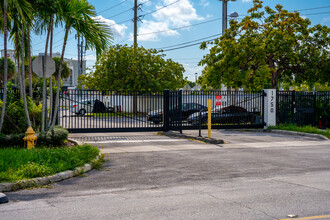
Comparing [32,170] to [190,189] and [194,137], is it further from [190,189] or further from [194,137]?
[194,137]

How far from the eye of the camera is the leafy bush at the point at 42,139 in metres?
10.9

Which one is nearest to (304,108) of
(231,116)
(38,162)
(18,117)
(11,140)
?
(231,116)

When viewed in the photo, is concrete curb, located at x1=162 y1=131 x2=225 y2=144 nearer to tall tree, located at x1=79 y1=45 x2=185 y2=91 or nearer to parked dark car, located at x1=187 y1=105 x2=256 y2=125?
parked dark car, located at x1=187 y1=105 x2=256 y2=125

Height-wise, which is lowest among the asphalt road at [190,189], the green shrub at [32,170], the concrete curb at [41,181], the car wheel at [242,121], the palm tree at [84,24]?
the asphalt road at [190,189]

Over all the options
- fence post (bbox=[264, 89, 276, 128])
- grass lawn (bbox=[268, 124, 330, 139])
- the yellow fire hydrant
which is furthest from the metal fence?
the yellow fire hydrant

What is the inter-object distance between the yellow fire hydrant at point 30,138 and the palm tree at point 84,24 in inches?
57.1

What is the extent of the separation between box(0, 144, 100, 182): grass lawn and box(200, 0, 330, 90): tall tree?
1361 centimetres

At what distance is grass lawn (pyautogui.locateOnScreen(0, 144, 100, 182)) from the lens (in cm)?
746

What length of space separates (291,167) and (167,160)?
10.6ft

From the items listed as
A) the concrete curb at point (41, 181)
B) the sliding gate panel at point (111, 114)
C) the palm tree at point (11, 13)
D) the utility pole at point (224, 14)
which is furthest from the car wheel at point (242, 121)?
the concrete curb at point (41, 181)

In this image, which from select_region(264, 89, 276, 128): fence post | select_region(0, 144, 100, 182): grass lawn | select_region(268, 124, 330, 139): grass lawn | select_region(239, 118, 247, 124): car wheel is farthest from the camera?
select_region(239, 118, 247, 124): car wheel

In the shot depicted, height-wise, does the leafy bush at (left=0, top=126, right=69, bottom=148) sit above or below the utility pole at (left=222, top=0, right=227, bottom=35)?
below

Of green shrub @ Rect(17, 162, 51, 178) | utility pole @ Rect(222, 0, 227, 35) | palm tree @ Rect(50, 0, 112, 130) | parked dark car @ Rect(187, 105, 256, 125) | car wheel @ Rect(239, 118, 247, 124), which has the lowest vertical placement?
green shrub @ Rect(17, 162, 51, 178)

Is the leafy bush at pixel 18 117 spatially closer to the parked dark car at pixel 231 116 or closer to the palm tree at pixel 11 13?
the palm tree at pixel 11 13
